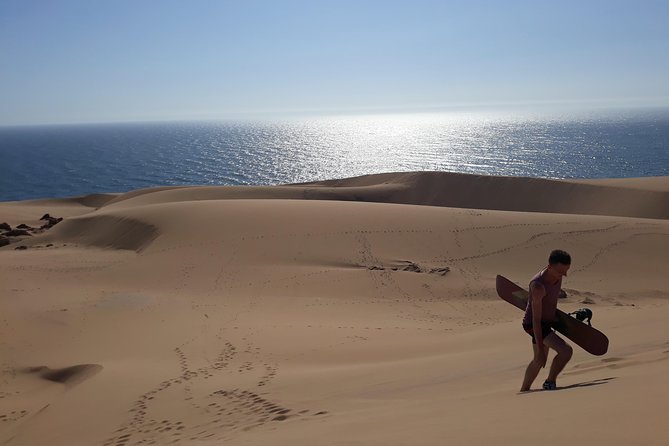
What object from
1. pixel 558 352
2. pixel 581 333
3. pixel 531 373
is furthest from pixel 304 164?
pixel 558 352

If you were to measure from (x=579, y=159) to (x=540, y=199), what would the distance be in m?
44.9

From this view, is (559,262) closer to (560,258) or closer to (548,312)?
(560,258)

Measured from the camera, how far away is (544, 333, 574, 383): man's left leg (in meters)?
5.11

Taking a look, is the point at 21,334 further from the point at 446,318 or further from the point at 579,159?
the point at 579,159

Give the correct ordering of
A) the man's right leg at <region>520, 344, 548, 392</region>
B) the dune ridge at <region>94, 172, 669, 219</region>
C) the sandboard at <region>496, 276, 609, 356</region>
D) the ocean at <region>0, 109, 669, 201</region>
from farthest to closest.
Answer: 1. the ocean at <region>0, 109, 669, 201</region>
2. the dune ridge at <region>94, 172, 669, 219</region>
3. the sandboard at <region>496, 276, 609, 356</region>
4. the man's right leg at <region>520, 344, 548, 392</region>

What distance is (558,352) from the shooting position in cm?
514

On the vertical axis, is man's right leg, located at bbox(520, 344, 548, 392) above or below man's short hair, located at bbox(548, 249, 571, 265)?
below

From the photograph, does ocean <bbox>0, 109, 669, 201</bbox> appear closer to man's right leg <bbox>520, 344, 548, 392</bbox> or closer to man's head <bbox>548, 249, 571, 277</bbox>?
man's right leg <bbox>520, 344, 548, 392</bbox>

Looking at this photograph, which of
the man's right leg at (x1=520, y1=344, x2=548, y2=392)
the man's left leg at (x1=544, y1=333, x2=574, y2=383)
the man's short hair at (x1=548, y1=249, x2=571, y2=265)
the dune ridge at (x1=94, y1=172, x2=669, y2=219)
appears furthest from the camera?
the dune ridge at (x1=94, y1=172, x2=669, y2=219)

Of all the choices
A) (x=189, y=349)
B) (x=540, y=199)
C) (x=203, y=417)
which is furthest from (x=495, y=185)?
(x=203, y=417)

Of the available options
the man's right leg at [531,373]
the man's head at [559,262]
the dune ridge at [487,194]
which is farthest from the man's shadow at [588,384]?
the dune ridge at [487,194]

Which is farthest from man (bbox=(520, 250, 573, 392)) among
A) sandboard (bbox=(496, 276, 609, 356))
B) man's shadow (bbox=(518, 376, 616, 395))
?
sandboard (bbox=(496, 276, 609, 356))

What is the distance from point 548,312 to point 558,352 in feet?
1.23

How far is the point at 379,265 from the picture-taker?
16.0m
